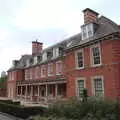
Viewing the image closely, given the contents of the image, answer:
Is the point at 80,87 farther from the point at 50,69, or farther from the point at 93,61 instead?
the point at 50,69

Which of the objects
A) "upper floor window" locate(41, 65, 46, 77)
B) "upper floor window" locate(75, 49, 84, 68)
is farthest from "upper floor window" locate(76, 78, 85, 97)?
"upper floor window" locate(41, 65, 46, 77)

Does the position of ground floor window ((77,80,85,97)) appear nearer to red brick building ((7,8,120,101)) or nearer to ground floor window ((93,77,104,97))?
red brick building ((7,8,120,101))

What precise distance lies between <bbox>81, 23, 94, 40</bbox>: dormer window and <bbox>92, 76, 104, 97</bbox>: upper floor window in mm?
4936

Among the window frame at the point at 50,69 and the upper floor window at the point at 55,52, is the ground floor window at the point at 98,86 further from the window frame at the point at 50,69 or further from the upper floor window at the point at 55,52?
the window frame at the point at 50,69

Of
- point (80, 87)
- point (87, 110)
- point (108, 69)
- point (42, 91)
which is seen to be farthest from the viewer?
point (42, 91)

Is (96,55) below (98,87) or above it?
above

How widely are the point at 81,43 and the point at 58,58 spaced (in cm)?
1006

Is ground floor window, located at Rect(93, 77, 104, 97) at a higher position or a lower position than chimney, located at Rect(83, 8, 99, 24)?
lower

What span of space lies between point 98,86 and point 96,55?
315 centimetres

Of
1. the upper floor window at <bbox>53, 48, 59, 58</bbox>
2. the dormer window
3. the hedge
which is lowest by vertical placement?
the hedge

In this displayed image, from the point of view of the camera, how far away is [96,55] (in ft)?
73.2

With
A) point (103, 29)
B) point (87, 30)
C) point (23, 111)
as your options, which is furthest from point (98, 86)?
point (23, 111)

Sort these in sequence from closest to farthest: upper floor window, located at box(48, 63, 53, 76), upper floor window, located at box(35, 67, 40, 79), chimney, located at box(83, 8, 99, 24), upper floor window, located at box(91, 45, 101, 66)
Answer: upper floor window, located at box(91, 45, 101, 66) → chimney, located at box(83, 8, 99, 24) → upper floor window, located at box(48, 63, 53, 76) → upper floor window, located at box(35, 67, 40, 79)

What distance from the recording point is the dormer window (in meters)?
23.9
